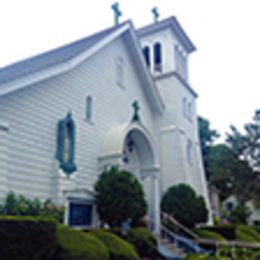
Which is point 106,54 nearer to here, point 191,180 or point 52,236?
point 191,180

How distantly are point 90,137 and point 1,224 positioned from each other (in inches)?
295

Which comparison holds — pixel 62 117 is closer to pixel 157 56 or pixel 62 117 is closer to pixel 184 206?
pixel 184 206

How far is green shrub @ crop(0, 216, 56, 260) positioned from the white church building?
3.09 m

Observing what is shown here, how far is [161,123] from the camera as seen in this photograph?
20.5 m

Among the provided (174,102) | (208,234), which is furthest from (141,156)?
(174,102)

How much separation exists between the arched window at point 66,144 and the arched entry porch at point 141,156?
195cm

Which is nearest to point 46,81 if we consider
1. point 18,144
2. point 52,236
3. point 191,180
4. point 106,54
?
point 18,144

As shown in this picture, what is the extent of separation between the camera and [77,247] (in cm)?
777

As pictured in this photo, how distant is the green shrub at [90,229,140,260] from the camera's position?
8961 millimetres

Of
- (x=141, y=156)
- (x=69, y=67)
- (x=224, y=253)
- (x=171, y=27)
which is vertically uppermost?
(x=171, y=27)

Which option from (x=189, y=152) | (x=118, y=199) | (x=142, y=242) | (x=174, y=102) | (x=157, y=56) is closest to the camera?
(x=142, y=242)

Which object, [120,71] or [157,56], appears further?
[157,56]

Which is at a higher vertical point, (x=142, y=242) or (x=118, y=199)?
(x=118, y=199)

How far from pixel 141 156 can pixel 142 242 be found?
6016mm
